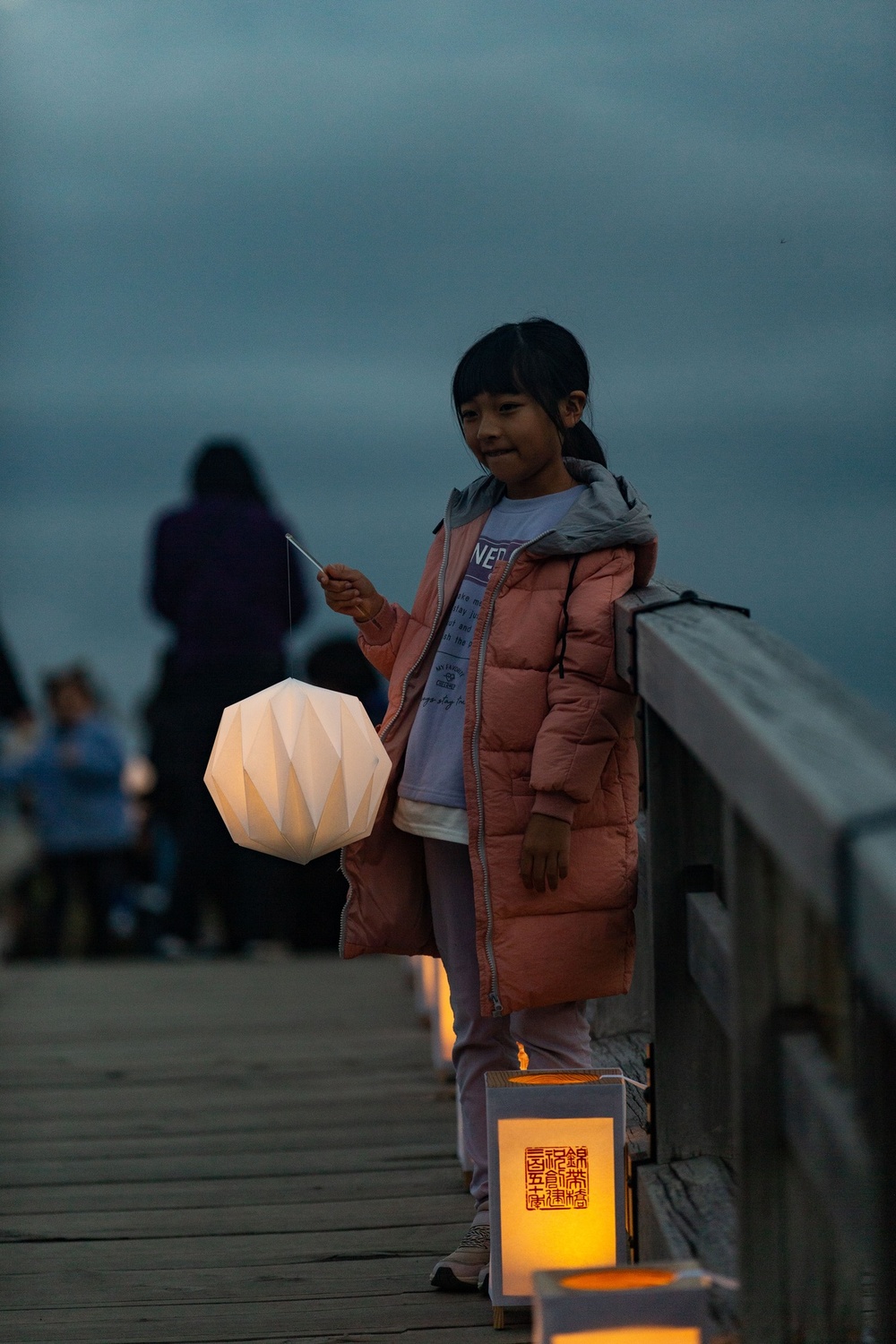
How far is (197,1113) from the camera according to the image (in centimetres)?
311

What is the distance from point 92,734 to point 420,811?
4.49 m

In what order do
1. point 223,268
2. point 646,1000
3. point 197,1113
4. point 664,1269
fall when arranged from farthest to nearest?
point 223,268
point 197,1113
point 646,1000
point 664,1269

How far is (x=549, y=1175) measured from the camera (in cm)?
188

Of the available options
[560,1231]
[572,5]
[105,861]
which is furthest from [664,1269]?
[105,861]

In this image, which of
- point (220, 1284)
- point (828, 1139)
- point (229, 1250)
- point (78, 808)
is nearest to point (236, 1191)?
point (229, 1250)

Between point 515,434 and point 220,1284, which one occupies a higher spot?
point 515,434

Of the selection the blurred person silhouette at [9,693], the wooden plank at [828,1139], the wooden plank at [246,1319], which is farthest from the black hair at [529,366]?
the blurred person silhouette at [9,693]

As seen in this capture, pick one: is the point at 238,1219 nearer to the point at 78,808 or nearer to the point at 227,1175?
the point at 227,1175

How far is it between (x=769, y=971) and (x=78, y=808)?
5.23 meters

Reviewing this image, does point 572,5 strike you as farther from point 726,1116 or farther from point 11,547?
point 11,547

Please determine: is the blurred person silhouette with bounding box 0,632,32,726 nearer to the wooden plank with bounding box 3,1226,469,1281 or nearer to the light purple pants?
the wooden plank with bounding box 3,1226,469,1281

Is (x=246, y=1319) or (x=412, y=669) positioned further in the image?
(x=412, y=669)

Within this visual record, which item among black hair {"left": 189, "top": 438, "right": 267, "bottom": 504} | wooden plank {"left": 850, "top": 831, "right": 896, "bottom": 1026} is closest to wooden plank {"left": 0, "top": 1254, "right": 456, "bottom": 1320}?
wooden plank {"left": 850, "top": 831, "right": 896, "bottom": 1026}

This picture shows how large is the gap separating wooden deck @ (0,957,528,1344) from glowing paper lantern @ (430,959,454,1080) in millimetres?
61
